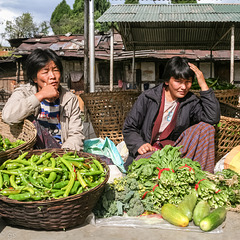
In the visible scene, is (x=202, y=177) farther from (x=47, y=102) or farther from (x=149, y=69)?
(x=149, y=69)

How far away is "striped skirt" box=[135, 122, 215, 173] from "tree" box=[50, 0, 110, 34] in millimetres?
28402

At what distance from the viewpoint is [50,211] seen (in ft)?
6.83

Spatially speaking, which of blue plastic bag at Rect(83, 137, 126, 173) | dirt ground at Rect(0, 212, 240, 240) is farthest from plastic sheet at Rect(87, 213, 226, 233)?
blue plastic bag at Rect(83, 137, 126, 173)

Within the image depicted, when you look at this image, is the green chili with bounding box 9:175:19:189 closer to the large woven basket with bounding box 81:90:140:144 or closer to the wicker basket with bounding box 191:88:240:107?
the large woven basket with bounding box 81:90:140:144

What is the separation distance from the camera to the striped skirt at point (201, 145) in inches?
124

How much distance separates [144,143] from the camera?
3.25m

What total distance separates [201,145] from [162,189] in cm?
85

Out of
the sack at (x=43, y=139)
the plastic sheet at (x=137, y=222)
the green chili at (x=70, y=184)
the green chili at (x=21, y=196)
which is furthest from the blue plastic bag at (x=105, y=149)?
the green chili at (x=21, y=196)

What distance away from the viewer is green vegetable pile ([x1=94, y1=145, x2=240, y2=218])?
101 inches

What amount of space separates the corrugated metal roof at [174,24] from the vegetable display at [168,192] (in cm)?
472

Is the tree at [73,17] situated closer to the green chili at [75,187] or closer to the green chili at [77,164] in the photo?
the green chili at [77,164]

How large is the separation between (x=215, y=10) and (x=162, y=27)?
1479 millimetres

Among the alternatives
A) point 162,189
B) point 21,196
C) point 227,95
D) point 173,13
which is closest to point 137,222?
point 162,189

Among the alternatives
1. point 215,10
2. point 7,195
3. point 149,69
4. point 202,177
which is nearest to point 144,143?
point 202,177
